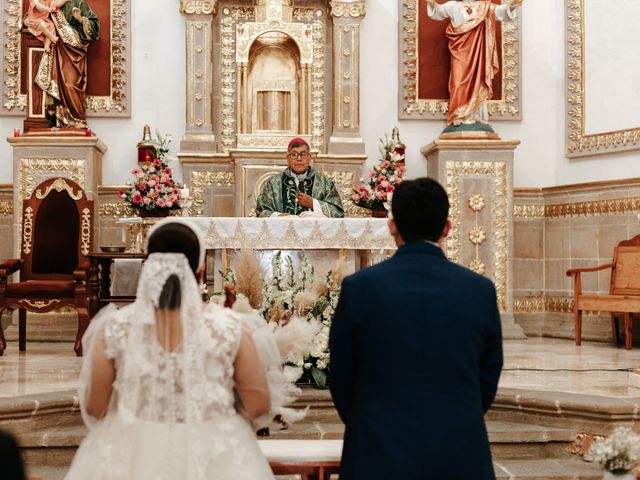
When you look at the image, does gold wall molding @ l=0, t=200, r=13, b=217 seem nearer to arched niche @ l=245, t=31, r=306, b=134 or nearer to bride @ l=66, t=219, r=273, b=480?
arched niche @ l=245, t=31, r=306, b=134

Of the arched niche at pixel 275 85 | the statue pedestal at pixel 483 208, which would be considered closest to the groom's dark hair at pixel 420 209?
the statue pedestal at pixel 483 208

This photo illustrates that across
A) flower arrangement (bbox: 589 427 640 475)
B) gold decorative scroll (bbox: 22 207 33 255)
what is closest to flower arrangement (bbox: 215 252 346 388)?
flower arrangement (bbox: 589 427 640 475)

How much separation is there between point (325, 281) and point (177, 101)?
5.07 meters

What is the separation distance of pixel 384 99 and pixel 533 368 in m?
4.60

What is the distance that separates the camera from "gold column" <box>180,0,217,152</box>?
10.7 metres

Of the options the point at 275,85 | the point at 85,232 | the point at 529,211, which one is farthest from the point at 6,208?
the point at 529,211

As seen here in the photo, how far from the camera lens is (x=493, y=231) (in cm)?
1033

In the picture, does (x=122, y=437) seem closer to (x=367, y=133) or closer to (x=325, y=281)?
(x=325, y=281)

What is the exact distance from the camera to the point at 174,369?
279 cm

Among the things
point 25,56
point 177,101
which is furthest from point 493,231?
point 25,56

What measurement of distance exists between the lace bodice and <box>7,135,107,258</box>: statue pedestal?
24.4 ft

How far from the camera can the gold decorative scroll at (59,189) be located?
30.5 ft

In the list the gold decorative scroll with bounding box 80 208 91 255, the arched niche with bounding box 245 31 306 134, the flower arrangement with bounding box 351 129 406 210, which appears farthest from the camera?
the arched niche with bounding box 245 31 306 134

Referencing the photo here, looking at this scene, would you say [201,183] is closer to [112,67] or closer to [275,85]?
[275,85]
